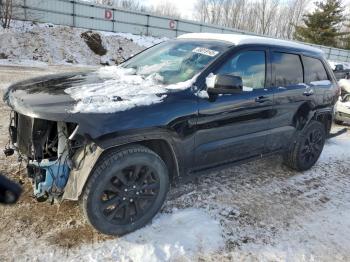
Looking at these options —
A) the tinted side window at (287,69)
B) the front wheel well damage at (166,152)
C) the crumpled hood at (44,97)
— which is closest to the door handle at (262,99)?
the tinted side window at (287,69)

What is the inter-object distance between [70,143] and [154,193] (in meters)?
0.94

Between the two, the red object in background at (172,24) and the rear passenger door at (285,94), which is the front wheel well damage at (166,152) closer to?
the rear passenger door at (285,94)

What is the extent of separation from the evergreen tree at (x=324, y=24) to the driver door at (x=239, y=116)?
38495mm

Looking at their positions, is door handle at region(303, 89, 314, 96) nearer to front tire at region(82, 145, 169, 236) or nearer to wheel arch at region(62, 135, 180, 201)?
wheel arch at region(62, 135, 180, 201)

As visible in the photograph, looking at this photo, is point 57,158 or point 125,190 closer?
point 57,158

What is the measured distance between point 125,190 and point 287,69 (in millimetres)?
2671

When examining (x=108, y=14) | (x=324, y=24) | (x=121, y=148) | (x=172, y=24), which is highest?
(x=324, y=24)

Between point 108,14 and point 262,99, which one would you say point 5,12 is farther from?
point 262,99

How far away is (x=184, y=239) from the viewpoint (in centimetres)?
327

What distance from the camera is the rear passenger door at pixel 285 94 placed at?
432cm

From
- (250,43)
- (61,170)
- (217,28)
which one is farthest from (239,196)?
(217,28)

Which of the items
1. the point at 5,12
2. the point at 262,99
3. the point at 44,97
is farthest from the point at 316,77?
the point at 5,12

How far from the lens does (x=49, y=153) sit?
3109mm

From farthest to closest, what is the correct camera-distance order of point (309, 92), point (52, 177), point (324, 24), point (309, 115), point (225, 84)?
point (324, 24) < point (309, 115) < point (309, 92) < point (225, 84) < point (52, 177)
